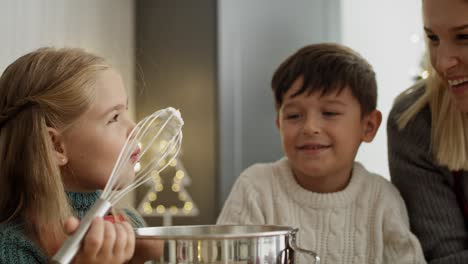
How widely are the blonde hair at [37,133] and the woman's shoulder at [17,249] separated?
2cm

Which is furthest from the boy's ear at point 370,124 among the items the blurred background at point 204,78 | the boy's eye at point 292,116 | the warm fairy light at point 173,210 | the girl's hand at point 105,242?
the warm fairy light at point 173,210

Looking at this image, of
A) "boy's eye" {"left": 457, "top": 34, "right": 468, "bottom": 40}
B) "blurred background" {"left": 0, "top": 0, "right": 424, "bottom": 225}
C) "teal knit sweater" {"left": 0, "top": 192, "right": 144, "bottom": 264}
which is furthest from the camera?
"blurred background" {"left": 0, "top": 0, "right": 424, "bottom": 225}

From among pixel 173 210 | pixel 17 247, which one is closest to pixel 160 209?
pixel 173 210

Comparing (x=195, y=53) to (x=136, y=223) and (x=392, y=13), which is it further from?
(x=136, y=223)

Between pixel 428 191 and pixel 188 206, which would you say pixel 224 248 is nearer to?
pixel 428 191

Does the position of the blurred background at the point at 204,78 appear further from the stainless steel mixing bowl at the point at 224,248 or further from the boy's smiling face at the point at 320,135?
the stainless steel mixing bowl at the point at 224,248

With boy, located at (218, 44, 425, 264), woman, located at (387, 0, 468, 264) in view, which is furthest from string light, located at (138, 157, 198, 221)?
woman, located at (387, 0, 468, 264)

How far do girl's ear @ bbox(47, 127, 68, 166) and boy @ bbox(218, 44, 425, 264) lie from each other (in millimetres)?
437

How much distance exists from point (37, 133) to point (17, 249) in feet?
0.56

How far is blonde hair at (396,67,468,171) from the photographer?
1.41m

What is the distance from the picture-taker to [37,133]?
1.04 meters

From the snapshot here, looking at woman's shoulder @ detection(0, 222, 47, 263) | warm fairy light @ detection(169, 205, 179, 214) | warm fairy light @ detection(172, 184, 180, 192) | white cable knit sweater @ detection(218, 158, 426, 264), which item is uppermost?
woman's shoulder @ detection(0, 222, 47, 263)

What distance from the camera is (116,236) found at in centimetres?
80

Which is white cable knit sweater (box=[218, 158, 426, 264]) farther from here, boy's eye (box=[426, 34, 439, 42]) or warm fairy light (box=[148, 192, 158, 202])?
warm fairy light (box=[148, 192, 158, 202])
